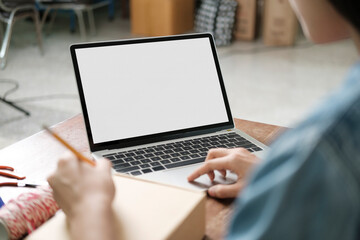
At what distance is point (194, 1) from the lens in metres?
4.80

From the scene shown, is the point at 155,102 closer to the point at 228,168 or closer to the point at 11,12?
the point at 228,168

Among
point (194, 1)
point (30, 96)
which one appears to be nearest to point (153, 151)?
point (30, 96)

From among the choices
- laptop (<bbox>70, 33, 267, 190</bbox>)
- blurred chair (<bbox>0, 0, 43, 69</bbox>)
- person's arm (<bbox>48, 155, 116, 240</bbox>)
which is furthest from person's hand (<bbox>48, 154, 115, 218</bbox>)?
blurred chair (<bbox>0, 0, 43, 69</bbox>)

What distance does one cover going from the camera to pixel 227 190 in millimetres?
824

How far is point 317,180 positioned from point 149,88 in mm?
796

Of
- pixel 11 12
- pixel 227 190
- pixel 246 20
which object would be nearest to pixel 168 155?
pixel 227 190

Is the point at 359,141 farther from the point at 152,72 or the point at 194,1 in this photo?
the point at 194,1

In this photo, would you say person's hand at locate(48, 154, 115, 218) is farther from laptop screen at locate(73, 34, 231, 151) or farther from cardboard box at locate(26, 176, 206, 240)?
laptop screen at locate(73, 34, 231, 151)

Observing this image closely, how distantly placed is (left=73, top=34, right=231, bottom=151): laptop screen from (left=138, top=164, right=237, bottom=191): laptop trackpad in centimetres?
16

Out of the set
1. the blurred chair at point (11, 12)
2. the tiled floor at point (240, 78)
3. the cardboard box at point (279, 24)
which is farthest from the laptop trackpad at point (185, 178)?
the cardboard box at point (279, 24)

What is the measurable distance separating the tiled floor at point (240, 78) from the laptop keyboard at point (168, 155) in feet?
4.72

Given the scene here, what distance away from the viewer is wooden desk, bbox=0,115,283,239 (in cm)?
79

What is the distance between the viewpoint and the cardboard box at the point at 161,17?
441 cm

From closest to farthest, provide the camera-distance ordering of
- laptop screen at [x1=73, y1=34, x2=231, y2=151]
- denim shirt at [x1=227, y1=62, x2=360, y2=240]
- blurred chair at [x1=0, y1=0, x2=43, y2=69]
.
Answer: denim shirt at [x1=227, y1=62, x2=360, y2=240], laptop screen at [x1=73, y1=34, x2=231, y2=151], blurred chair at [x1=0, y1=0, x2=43, y2=69]
